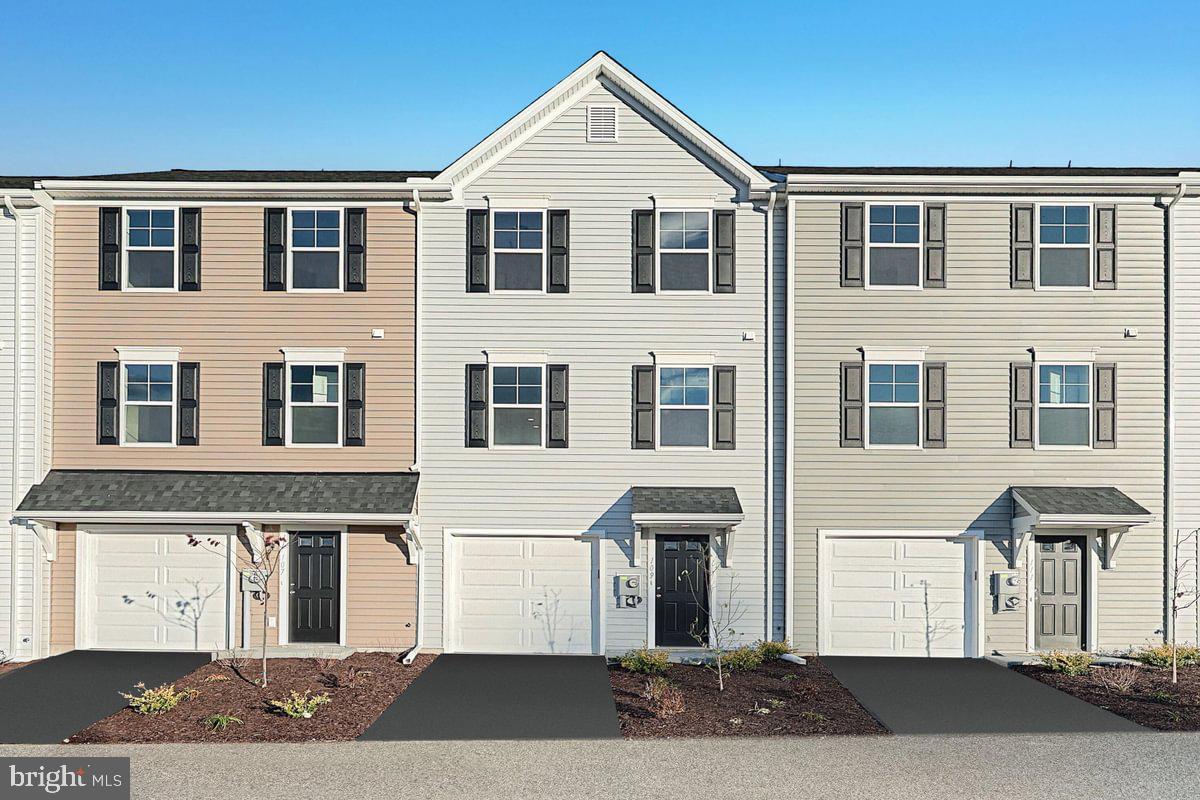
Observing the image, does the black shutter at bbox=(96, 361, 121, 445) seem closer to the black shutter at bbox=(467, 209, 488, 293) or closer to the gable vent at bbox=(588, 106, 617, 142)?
the black shutter at bbox=(467, 209, 488, 293)

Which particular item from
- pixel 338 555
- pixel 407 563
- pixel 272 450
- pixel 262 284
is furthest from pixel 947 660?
pixel 262 284

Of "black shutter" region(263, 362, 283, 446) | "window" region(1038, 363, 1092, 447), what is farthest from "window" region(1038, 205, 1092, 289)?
"black shutter" region(263, 362, 283, 446)

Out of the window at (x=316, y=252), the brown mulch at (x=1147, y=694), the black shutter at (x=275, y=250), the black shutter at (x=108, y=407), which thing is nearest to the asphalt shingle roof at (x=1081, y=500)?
the brown mulch at (x=1147, y=694)

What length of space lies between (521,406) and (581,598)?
10.8ft

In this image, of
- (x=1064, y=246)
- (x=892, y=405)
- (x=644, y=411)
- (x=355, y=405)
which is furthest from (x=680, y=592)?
(x=1064, y=246)

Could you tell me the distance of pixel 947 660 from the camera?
14070 mm

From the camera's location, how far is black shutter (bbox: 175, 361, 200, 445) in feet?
47.4

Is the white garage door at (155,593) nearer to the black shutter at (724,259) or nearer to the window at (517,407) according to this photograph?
the window at (517,407)

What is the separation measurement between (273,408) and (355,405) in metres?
1.34

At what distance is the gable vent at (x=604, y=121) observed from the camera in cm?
1459

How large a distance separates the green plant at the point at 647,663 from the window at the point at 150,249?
9673 mm

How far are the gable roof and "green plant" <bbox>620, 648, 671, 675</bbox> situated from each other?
7.58m

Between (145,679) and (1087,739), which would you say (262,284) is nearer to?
(145,679)

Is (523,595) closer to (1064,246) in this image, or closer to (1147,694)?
(1147,694)
